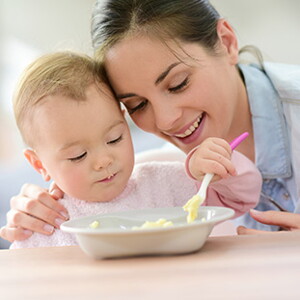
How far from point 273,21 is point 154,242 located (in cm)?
214

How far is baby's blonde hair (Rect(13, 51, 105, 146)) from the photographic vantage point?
1238mm

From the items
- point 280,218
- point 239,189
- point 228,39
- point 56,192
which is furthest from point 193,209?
point 228,39

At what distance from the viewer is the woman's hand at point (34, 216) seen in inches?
49.6

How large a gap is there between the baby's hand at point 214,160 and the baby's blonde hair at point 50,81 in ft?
1.07

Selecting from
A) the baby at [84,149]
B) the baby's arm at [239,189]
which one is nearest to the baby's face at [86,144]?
the baby at [84,149]

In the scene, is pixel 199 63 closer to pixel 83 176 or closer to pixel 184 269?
pixel 83 176

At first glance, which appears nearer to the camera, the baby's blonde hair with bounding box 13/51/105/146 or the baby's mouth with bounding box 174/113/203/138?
the baby's blonde hair with bounding box 13/51/105/146

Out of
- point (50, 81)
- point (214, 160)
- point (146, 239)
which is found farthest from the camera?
point (50, 81)

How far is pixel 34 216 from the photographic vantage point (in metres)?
1.27

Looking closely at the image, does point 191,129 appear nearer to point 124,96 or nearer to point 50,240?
point 124,96

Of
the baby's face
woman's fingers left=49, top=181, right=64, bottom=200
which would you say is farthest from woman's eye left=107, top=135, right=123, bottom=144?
woman's fingers left=49, top=181, right=64, bottom=200

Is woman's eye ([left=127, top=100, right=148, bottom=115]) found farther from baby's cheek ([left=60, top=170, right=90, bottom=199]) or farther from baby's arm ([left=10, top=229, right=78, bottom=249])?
baby's arm ([left=10, top=229, right=78, bottom=249])

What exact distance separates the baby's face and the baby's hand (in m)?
0.22

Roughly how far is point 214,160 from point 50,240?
475 mm
